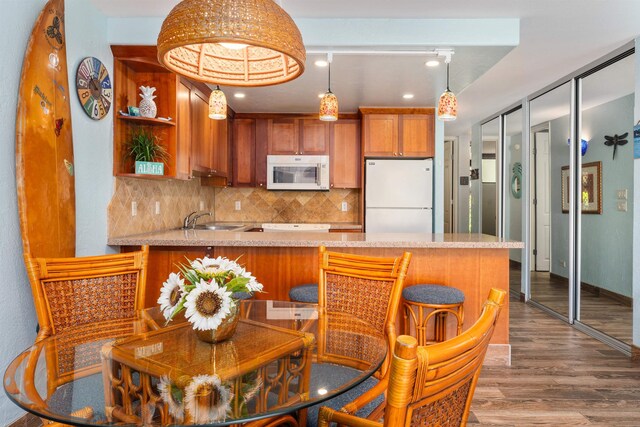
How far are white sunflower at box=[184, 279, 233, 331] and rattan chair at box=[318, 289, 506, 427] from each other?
68 cm

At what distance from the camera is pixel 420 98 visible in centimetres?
434

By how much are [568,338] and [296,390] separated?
3.31 m

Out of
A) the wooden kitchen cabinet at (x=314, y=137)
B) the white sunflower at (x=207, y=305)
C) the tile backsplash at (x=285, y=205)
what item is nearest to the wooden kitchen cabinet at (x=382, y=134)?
the wooden kitchen cabinet at (x=314, y=137)

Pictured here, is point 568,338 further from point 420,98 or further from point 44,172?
point 44,172

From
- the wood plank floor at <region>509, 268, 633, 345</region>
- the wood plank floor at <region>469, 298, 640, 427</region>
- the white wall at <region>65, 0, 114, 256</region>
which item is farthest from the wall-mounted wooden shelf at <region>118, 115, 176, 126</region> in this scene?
the wood plank floor at <region>509, 268, 633, 345</region>

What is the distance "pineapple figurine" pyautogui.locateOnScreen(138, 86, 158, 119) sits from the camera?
3.00 metres

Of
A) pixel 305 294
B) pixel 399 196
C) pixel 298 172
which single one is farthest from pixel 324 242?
pixel 298 172

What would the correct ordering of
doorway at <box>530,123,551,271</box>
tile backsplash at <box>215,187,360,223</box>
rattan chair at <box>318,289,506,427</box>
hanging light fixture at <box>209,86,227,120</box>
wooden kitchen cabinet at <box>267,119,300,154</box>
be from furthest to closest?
tile backsplash at <box>215,187,360,223</box> → wooden kitchen cabinet at <box>267,119,300,154</box> → doorway at <box>530,123,551,271</box> → hanging light fixture at <box>209,86,227,120</box> → rattan chair at <box>318,289,506,427</box>

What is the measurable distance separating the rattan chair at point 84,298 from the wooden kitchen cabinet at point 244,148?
322 centimetres

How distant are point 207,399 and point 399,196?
3.96 metres

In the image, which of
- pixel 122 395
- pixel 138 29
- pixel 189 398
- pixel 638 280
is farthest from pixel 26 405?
pixel 638 280

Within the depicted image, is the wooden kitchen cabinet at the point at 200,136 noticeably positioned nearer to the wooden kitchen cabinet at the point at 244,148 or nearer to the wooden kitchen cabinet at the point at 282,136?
the wooden kitchen cabinet at the point at 244,148

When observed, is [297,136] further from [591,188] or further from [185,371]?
[185,371]

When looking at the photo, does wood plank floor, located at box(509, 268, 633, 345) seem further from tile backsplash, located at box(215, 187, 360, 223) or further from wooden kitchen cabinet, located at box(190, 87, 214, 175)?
wooden kitchen cabinet, located at box(190, 87, 214, 175)
